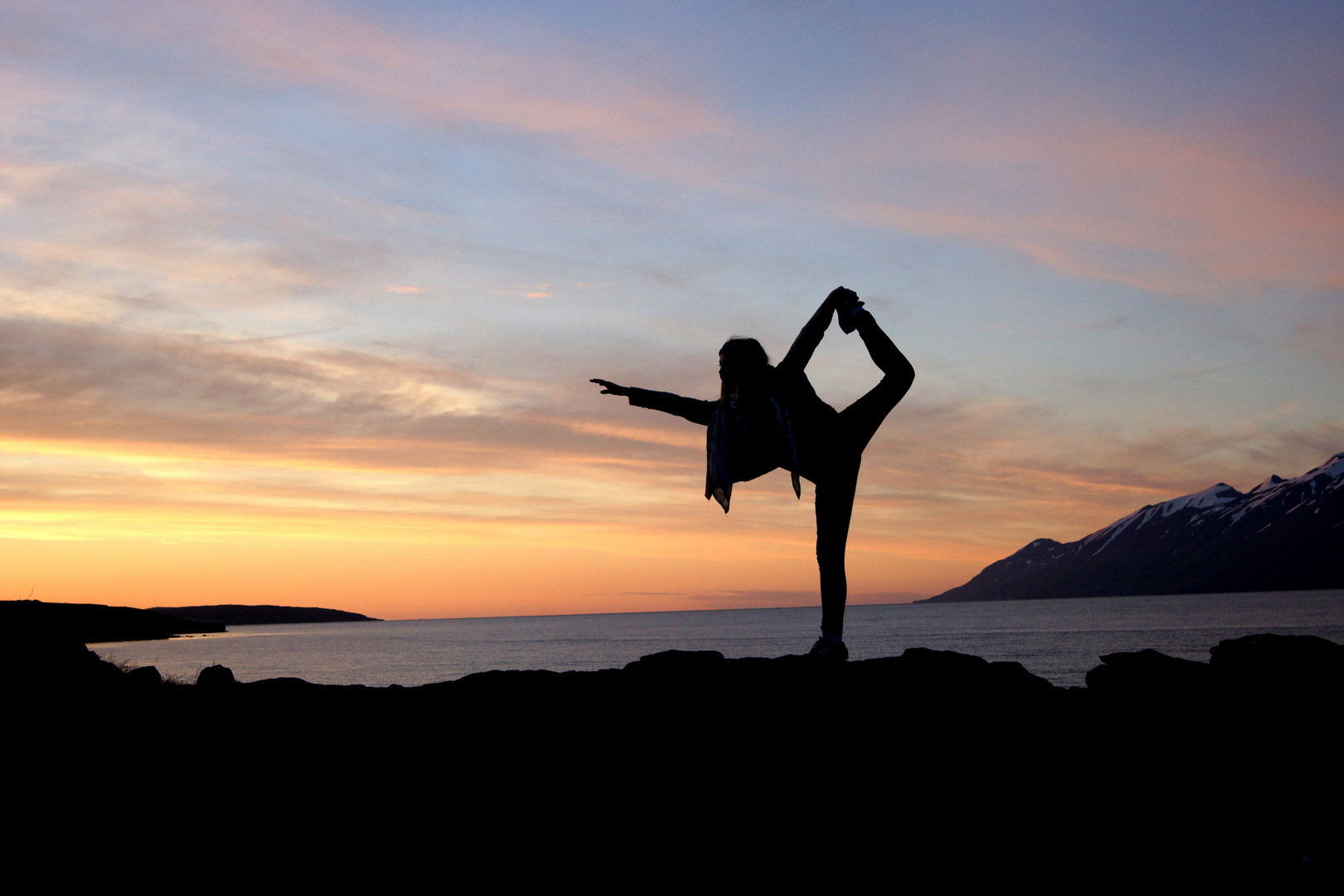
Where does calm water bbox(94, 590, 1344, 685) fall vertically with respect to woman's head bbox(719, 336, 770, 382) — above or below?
below

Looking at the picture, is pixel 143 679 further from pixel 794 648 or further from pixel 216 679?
pixel 794 648

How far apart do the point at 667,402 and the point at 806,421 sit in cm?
105

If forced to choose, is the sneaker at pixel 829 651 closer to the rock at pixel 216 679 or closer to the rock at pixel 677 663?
the rock at pixel 677 663

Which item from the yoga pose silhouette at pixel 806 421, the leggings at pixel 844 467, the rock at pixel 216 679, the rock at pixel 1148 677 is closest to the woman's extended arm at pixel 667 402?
the yoga pose silhouette at pixel 806 421

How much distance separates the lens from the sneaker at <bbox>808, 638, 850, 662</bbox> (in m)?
6.77

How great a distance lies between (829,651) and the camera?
6.82 metres

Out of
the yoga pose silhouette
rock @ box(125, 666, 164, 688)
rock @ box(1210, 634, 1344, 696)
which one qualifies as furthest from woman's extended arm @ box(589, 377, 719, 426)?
rock @ box(125, 666, 164, 688)

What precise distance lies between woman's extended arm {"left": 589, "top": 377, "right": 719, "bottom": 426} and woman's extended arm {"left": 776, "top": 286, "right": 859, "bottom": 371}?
2.10ft

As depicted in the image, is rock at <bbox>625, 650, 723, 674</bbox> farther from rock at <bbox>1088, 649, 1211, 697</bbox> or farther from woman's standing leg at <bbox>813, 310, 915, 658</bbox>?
rock at <bbox>1088, 649, 1211, 697</bbox>

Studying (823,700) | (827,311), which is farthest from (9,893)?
(827,311)

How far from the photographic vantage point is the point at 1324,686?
308 inches

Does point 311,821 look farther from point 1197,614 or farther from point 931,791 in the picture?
point 1197,614

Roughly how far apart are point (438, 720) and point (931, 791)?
3537 millimetres

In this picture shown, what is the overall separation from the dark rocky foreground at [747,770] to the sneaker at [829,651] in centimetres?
11
